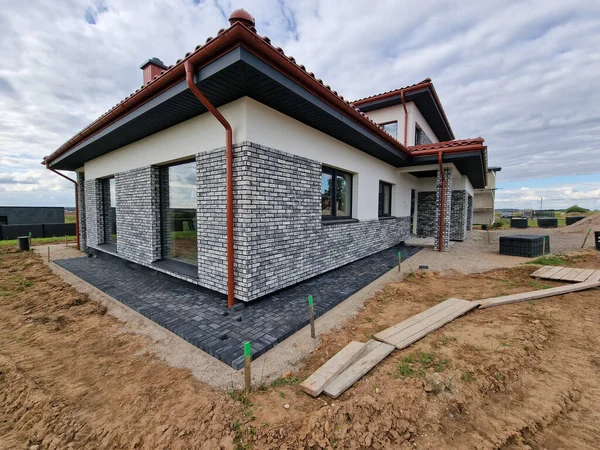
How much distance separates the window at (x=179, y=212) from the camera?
5344 millimetres

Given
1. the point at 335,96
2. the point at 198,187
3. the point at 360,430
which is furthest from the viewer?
the point at 198,187

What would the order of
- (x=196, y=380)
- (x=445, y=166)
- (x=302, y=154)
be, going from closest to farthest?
1. (x=196, y=380)
2. (x=302, y=154)
3. (x=445, y=166)

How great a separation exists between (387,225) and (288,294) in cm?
577

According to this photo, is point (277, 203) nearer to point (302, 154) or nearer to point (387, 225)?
point (302, 154)

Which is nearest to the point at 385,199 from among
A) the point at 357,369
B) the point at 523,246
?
the point at 523,246

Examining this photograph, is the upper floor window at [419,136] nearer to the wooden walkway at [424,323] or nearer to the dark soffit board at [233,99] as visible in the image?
the dark soffit board at [233,99]

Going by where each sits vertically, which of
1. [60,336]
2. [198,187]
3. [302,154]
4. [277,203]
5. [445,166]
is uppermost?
[445,166]

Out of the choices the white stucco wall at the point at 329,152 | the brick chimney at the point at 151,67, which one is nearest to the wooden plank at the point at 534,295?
the white stucco wall at the point at 329,152

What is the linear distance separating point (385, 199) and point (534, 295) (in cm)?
578

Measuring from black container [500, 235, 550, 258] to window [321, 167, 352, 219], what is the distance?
232 inches

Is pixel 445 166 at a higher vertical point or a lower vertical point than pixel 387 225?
higher

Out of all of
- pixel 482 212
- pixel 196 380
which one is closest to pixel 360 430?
pixel 196 380

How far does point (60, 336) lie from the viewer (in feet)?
11.2

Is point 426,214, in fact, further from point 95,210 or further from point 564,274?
point 95,210
